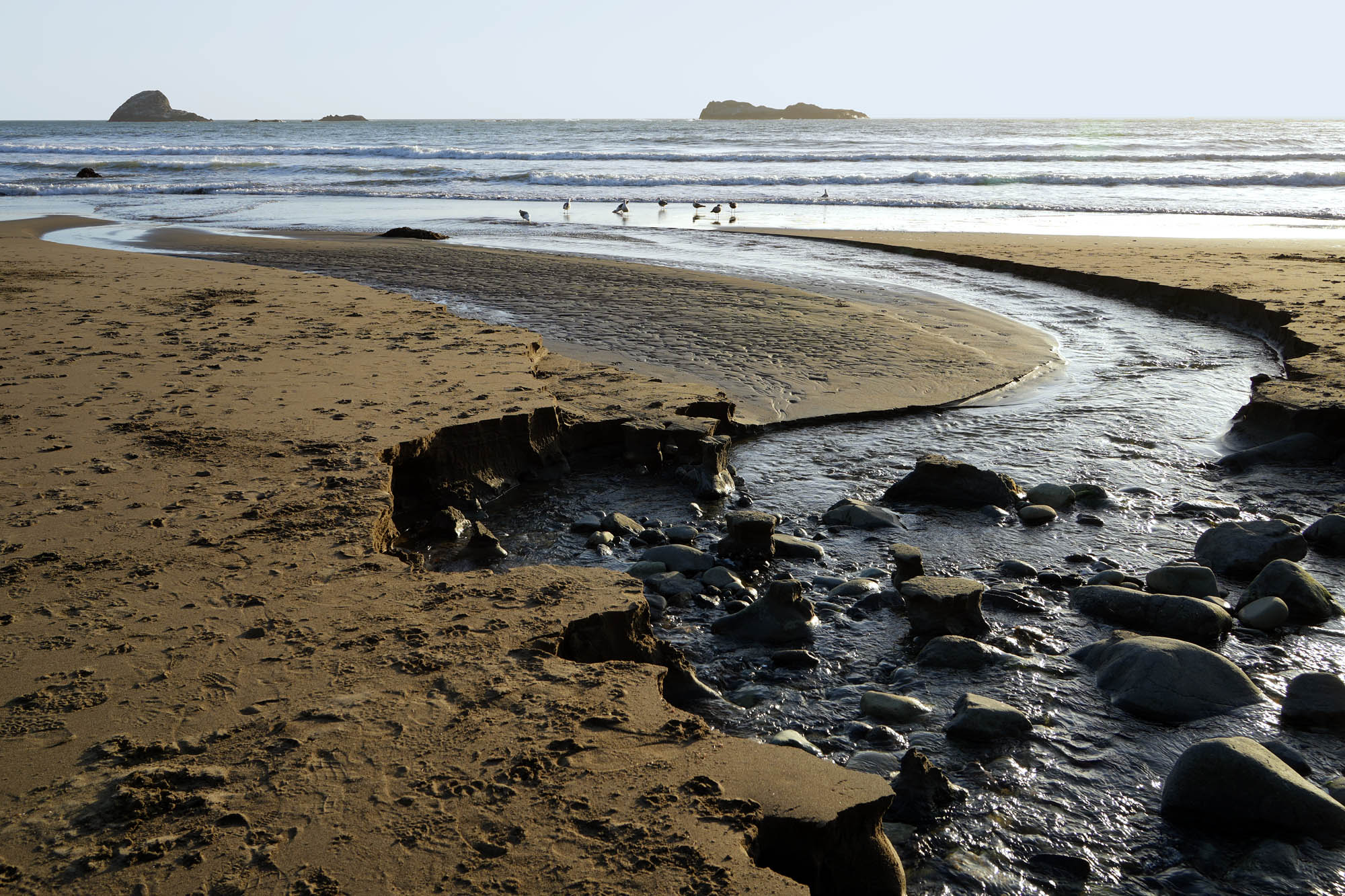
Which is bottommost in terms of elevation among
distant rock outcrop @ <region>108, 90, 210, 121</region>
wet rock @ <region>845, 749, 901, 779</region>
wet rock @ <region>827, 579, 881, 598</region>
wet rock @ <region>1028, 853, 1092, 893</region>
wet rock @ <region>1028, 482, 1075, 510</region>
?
wet rock @ <region>1028, 853, 1092, 893</region>

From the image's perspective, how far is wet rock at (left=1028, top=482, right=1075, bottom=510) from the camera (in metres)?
4.52

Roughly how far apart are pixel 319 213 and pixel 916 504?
17177mm

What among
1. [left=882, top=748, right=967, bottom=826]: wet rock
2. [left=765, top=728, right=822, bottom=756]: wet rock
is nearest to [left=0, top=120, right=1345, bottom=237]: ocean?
[left=765, top=728, right=822, bottom=756]: wet rock

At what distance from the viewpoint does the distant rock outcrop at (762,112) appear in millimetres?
110938

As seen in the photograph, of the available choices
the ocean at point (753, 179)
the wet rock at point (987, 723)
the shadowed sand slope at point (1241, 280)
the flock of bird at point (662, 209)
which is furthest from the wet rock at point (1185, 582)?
the flock of bird at point (662, 209)

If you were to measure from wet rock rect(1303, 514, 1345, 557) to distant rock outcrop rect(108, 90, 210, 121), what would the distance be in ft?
434

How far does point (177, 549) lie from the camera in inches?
125

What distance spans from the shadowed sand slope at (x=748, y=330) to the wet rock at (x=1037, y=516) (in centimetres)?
160

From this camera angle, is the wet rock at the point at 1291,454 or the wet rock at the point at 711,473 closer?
the wet rock at the point at 711,473

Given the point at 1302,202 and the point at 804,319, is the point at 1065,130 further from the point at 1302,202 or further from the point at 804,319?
the point at 804,319

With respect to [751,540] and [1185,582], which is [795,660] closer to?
[751,540]

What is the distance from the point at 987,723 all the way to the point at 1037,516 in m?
1.88

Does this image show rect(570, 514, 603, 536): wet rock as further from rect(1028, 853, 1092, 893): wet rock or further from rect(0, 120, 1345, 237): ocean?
rect(0, 120, 1345, 237): ocean

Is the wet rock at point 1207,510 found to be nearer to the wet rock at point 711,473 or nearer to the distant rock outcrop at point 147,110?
the wet rock at point 711,473
